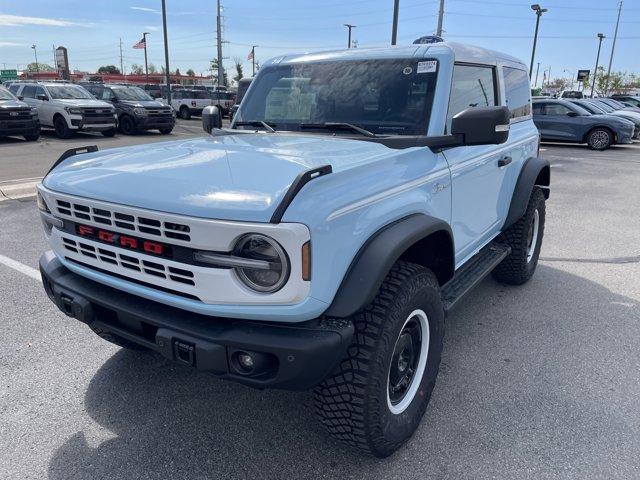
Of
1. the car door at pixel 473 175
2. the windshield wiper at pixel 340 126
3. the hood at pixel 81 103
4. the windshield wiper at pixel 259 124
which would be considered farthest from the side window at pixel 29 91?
the car door at pixel 473 175

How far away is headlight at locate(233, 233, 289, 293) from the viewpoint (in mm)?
1960

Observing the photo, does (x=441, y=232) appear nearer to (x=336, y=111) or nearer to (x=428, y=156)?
(x=428, y=156)

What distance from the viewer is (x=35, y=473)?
241 cm

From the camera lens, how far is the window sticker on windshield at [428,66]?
3158mm

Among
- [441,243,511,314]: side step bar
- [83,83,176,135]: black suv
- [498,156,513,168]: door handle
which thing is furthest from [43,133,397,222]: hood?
[83,83,176,135]: black suv

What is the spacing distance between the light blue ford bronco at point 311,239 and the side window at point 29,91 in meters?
18.1

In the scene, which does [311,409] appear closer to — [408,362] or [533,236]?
[408,362]

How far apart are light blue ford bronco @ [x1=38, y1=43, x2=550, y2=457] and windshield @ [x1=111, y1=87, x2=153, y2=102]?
18582 millimetres

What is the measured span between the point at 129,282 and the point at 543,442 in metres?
2.20

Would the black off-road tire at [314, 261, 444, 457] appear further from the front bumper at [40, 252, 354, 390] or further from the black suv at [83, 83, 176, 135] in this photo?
the black suv at [83, 83, 176, 135]

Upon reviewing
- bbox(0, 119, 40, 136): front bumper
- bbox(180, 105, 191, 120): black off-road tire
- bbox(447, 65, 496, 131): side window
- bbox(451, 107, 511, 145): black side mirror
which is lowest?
bbox(180, 105, 191, 120): black off-road tire

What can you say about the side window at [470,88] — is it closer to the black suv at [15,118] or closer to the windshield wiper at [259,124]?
the windshield wiper at [259,124]

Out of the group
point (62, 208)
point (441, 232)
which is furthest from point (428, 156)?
point (62, 208)

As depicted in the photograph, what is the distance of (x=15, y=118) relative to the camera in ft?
49.8
